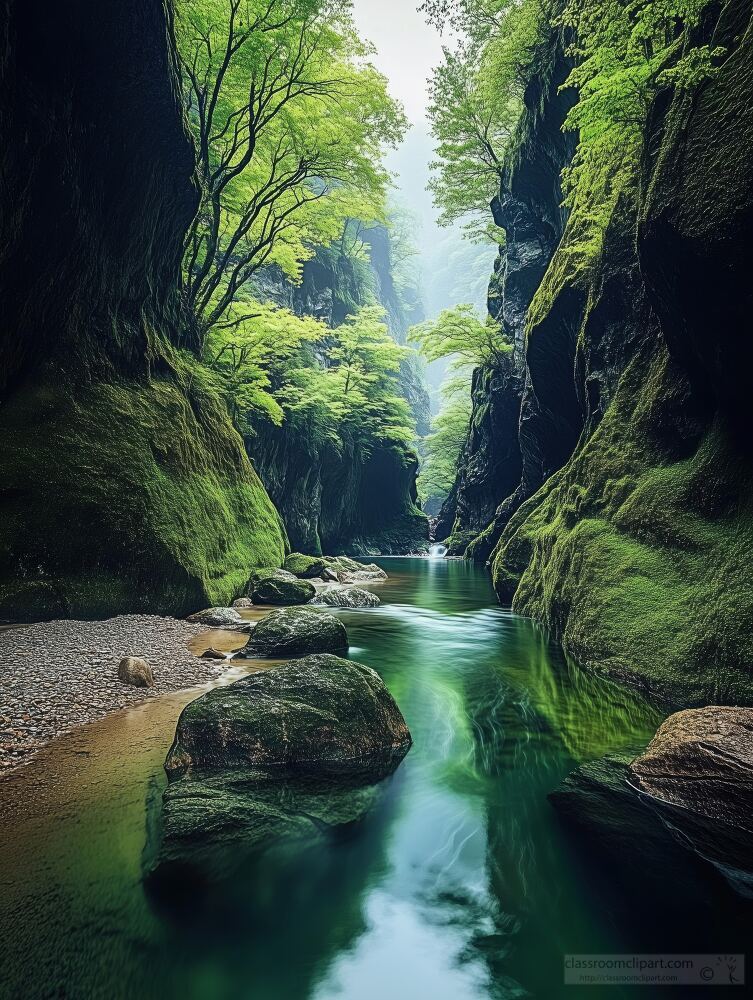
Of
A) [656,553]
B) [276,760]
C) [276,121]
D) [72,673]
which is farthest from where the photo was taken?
[276,121]

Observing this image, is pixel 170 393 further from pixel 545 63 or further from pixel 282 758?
pixel 545 63

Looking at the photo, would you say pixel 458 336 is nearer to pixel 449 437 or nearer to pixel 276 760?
pixel 449 437

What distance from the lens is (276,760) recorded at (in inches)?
147

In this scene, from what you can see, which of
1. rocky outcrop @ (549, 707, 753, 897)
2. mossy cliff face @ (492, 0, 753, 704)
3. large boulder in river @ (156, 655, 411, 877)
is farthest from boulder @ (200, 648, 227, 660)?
mossy cliff face @ (492, 0, 753, 704)

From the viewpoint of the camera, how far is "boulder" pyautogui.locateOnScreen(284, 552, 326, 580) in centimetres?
1688

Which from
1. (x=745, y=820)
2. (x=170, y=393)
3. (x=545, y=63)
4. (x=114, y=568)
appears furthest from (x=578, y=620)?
(x=545, y=63)

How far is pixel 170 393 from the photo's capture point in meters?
11.5

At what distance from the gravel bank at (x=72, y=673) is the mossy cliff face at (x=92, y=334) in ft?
3.49

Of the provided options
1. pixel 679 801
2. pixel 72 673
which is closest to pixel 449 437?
pixel 72 673

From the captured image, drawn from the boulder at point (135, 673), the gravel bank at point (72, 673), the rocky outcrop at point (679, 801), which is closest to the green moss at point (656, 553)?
the rocky outcrop at point (679, 801)

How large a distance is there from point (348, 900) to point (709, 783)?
89.7 inches

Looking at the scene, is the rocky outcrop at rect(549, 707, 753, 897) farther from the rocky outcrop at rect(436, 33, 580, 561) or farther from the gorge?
the rocky outcrop at rect(436, 33, 580, 561)

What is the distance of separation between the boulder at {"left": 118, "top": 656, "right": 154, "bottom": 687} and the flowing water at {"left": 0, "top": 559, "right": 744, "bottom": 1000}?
953 millimetres

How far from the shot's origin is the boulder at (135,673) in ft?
17.5
